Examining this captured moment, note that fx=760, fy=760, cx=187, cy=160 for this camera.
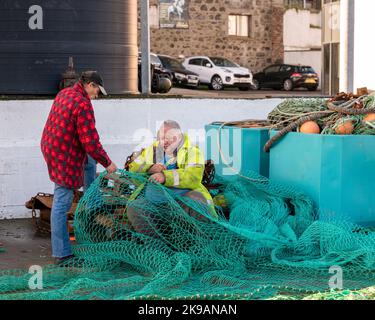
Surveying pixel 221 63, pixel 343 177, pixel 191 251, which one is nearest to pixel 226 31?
pixel 221 63

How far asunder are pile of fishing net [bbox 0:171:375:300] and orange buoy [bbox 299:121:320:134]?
698 mm

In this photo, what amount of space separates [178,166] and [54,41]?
4003mm

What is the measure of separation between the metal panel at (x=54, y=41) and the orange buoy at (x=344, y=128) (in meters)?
4.28

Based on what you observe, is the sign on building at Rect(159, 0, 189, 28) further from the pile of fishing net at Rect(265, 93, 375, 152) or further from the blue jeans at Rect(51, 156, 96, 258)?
the blue jeans at Rect(51, 156, 96, 258)

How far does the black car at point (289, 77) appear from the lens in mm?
35188

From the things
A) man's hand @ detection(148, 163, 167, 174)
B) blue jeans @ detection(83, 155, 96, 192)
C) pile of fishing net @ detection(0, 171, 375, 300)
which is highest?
man's hand @ detection(148, 163, 167, 174)

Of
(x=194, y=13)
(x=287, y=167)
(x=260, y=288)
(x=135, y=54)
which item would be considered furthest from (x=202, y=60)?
(x=260, y=288)

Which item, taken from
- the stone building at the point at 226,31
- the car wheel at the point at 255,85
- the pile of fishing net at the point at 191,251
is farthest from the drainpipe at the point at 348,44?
the stone building at the point at 226,31

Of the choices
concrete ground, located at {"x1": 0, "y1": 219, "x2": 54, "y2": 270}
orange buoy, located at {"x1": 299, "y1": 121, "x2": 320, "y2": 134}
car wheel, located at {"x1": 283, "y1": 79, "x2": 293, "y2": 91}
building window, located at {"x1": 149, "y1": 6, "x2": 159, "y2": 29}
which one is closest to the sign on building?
building window, located at {"x1": 149, "y1": 6, "x2": 159, "y2": 29}

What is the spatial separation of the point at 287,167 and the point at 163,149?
1427mm

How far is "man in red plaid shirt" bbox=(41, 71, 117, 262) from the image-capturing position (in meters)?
6.56

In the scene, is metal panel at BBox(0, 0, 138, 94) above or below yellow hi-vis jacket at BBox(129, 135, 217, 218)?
above

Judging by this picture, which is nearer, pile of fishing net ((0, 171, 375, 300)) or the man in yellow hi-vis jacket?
pile of fishing net ((0, 171, 375, 300))

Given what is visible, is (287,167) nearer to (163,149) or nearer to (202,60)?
(163,149)
